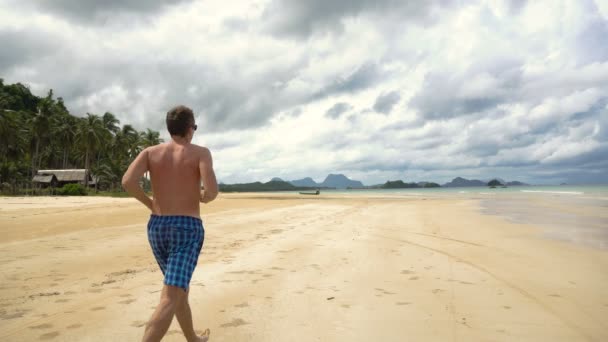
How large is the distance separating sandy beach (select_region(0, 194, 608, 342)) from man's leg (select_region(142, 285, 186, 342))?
1.07 metres

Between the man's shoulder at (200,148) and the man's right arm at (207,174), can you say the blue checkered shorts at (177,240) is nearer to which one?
the man's right arm at (207,174)

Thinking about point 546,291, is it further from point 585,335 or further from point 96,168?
point 96,168

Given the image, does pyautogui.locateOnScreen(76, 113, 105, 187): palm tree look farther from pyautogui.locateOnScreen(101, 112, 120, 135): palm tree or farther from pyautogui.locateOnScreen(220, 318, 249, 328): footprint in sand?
pyautogui.locateOnScreen(220, 318, 249, 328): footprint in sand

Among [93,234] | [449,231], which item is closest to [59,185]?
[93,234]

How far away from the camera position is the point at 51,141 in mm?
58000

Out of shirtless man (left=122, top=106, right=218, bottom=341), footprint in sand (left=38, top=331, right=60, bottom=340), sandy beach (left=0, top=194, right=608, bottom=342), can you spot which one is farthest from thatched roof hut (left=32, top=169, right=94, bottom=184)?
shirtless man (left=122, top=106, right=218, bottom=341)

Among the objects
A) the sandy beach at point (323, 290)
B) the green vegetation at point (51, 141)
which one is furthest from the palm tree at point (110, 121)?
the sandy beach at point (323, 290)

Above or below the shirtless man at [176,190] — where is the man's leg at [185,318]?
below

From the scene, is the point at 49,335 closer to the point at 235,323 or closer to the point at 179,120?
the point at 235,323

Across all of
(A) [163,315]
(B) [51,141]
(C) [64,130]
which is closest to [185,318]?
(A) [163,315]

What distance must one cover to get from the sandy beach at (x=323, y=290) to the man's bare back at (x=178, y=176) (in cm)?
142

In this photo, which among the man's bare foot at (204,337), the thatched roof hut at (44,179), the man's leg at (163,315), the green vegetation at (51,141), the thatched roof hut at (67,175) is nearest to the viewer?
the man's leg at (163,315)

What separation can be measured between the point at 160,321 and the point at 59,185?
61.7 metres

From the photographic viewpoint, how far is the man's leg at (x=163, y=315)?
2.19 meters
